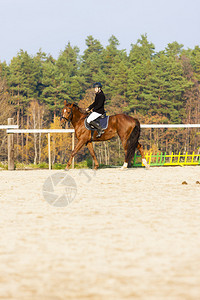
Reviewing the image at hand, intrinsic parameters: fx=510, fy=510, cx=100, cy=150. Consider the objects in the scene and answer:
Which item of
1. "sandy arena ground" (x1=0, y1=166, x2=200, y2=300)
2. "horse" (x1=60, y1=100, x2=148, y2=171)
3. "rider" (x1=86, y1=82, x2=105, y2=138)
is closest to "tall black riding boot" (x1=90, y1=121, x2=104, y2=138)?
"rider" (x1=86, y1=82, x2=105, y2=138)

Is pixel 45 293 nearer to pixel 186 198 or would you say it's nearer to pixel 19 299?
pixel 19 299

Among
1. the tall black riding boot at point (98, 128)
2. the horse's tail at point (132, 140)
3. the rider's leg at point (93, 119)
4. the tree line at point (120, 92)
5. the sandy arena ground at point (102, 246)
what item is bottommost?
the sandy arena ground at point (102, 246)

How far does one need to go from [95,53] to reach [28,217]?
115 metres

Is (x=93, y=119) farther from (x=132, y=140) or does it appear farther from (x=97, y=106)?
(x=132, y=140)

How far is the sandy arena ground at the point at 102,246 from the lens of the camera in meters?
3.82

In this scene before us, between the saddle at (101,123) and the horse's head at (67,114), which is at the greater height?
the horse's head at (67,114)

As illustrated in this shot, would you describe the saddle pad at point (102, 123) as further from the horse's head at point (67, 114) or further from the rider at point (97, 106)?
the horse's head at point (67, 114)

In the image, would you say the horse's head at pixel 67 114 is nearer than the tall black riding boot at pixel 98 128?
No

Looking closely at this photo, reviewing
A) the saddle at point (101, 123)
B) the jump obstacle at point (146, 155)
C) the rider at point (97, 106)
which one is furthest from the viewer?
the jump obstacle at point (146, 155)

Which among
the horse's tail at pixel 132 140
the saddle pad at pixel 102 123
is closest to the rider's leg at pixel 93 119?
the saddle pad at pixel 102 123

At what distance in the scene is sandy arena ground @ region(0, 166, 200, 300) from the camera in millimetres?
3816

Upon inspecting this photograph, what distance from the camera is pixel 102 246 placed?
5.16m

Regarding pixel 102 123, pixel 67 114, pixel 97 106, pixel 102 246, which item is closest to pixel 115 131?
pixel 102 123

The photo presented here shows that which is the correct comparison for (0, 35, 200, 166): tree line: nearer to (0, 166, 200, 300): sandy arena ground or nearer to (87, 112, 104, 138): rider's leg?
(87, 112, 104, 138): rider's leg
